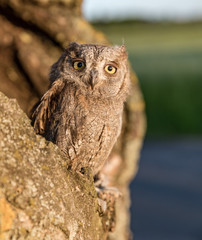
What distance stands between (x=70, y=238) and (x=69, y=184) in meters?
0.26

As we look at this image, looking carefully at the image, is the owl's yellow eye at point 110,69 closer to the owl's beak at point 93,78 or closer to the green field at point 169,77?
the owl's beak at point 93,78

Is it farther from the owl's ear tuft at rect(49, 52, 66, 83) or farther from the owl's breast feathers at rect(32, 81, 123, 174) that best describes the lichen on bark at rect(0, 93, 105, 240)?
the owl's ear tuft at rect(49, 52, 66, 83)

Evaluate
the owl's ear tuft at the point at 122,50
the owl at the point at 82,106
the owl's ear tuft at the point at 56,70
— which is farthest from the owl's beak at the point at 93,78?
the owl's ear tuft at the point at 122,50

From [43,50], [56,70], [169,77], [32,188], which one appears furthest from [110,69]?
[169,77]

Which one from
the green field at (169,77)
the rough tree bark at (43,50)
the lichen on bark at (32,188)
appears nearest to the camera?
the lichen on bark at (32,188)

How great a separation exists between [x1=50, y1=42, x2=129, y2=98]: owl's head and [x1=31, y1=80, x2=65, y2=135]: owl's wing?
0.28ft

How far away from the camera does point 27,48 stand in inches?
229

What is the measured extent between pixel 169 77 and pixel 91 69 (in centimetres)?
2250

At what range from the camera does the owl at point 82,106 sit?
2.98 meters

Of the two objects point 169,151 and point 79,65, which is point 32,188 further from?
point 169,151

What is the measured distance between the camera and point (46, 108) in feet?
9.94

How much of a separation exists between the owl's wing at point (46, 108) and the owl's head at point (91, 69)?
0.28ft

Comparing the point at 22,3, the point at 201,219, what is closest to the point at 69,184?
the point at 22,3

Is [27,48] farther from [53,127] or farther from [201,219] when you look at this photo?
[201,219]
